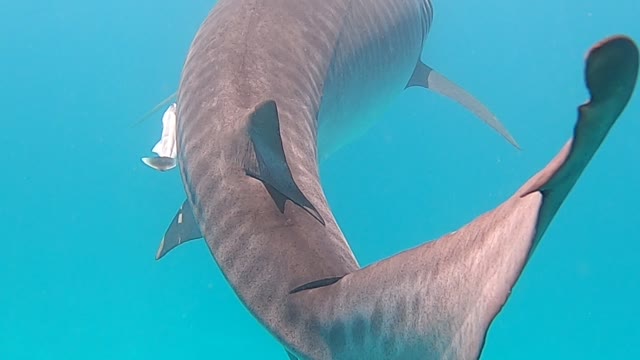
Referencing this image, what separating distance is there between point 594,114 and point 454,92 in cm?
428

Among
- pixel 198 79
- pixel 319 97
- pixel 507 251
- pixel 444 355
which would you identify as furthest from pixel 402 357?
pixel 319 97

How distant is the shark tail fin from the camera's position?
0.82 m

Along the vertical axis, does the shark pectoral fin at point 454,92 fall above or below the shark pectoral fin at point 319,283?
below

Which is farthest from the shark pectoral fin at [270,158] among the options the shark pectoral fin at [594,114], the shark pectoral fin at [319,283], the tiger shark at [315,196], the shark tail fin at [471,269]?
the shark pectoral fin at [594,114]

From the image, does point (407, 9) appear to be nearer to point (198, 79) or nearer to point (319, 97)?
point (319, 97)

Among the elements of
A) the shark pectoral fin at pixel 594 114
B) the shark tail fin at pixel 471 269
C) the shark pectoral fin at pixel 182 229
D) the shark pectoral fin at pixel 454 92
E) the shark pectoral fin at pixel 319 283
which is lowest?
the shark pectoral fin at pixel 454 92

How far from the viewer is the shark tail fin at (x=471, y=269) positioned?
823mm

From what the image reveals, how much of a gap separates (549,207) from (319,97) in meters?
1.52

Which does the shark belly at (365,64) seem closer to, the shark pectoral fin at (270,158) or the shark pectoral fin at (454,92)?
the shark pectoral fin at (270,158)

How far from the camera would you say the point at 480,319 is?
0.95 m

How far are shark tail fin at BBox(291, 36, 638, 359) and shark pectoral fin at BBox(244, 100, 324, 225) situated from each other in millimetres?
358

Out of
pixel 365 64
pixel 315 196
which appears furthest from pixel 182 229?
pixel 315 196

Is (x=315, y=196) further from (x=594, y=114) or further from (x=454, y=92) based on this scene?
(x=454, y=92)

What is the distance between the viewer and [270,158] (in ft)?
5.44
